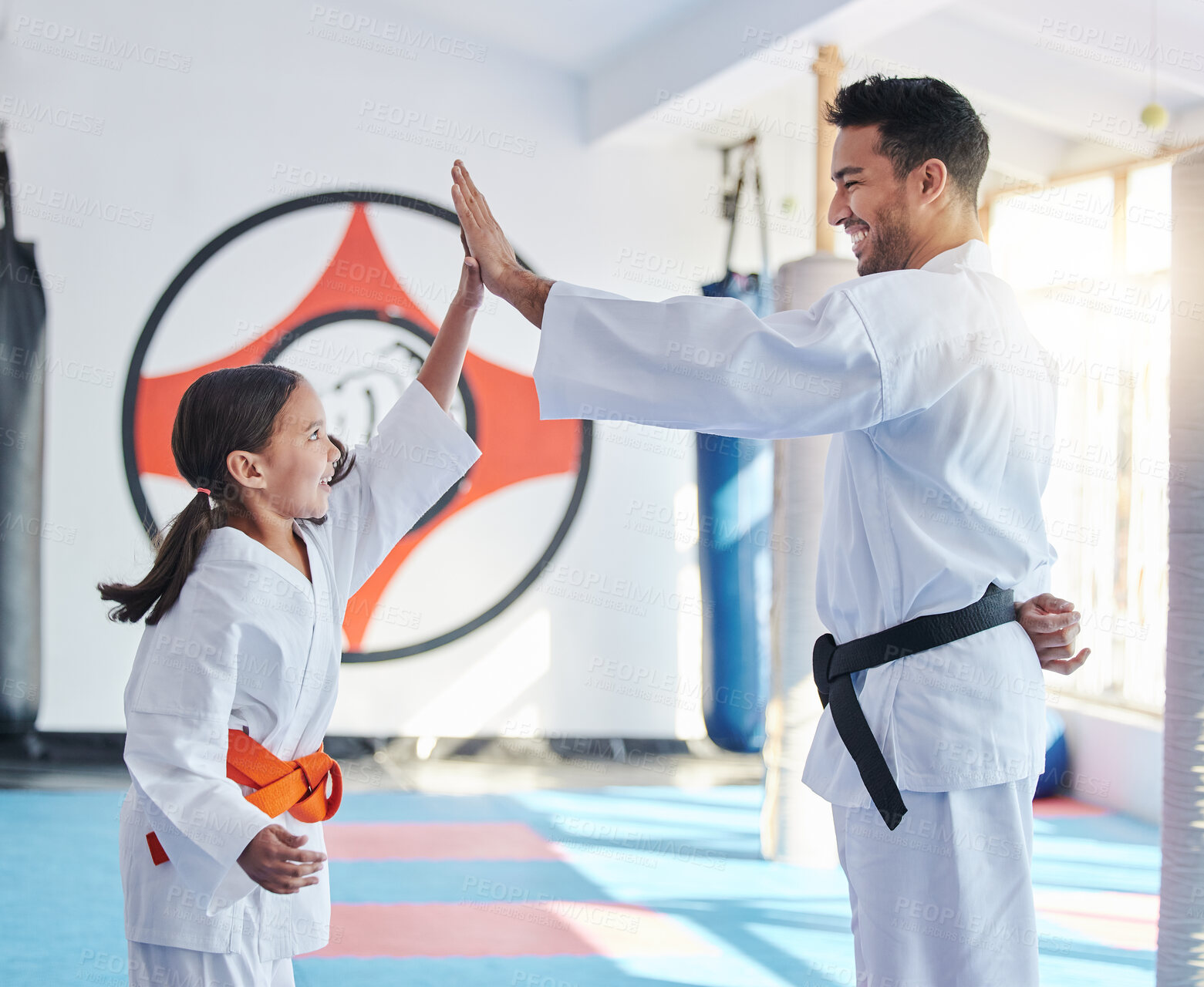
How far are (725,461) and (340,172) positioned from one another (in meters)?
2.12

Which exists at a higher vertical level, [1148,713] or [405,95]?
[405,95]

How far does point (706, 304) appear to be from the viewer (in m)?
1.38

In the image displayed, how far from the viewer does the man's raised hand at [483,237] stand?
155cm

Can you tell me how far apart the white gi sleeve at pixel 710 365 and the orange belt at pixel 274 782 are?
57 cm

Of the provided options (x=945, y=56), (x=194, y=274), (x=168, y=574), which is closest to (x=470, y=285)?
(x=168, y=574)

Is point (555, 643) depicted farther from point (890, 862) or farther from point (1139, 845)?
point (890, 862)

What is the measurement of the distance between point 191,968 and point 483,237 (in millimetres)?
1024

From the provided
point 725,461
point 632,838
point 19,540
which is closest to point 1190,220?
point 632,838

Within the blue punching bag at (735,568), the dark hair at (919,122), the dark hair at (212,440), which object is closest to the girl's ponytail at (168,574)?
the dark hair at (212,440)

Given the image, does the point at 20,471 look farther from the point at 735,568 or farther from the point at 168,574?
the point at 168,574

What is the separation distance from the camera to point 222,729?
139cm

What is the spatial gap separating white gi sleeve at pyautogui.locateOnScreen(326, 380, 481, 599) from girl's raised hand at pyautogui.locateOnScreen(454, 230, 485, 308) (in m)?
0.19

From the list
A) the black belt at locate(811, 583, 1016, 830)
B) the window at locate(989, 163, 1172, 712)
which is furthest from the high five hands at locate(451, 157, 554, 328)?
the window at locate(989, 163, 1172, 712)

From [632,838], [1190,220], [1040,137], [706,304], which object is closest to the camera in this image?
[706,304]
